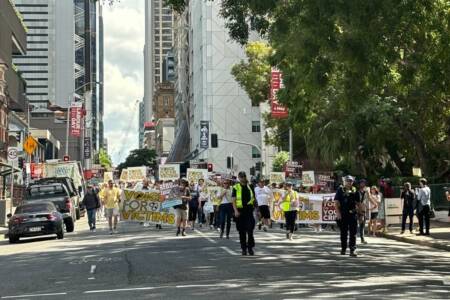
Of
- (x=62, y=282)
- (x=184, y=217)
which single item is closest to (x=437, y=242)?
(x=184, y=217)

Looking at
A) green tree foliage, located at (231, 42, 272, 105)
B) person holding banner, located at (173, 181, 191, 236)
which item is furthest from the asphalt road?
green tree foliage, located at (231, 42, 272, 105)

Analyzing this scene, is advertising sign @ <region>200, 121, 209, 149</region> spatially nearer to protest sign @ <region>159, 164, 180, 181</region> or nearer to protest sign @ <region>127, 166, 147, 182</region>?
protest sign @ <region>127, 166, 147, 182</region>

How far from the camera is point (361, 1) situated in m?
14.5

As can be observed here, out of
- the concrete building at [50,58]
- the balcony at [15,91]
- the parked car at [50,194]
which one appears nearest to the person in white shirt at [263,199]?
the parked car at [50,194]

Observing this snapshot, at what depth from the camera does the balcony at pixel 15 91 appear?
61.0 metres

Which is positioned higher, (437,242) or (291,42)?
(291,42)

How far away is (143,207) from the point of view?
1109 inches

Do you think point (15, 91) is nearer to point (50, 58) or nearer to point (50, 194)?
point (50, 194)

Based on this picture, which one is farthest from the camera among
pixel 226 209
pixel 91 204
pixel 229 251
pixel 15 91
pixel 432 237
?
pixel 15 91

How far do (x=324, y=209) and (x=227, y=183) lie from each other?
20.7ft

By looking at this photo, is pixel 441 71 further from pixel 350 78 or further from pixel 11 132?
pixel 11 132

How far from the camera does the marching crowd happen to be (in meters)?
16.6

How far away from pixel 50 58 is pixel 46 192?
136262 mm

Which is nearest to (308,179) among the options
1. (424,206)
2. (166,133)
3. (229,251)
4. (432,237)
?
(424,206)
